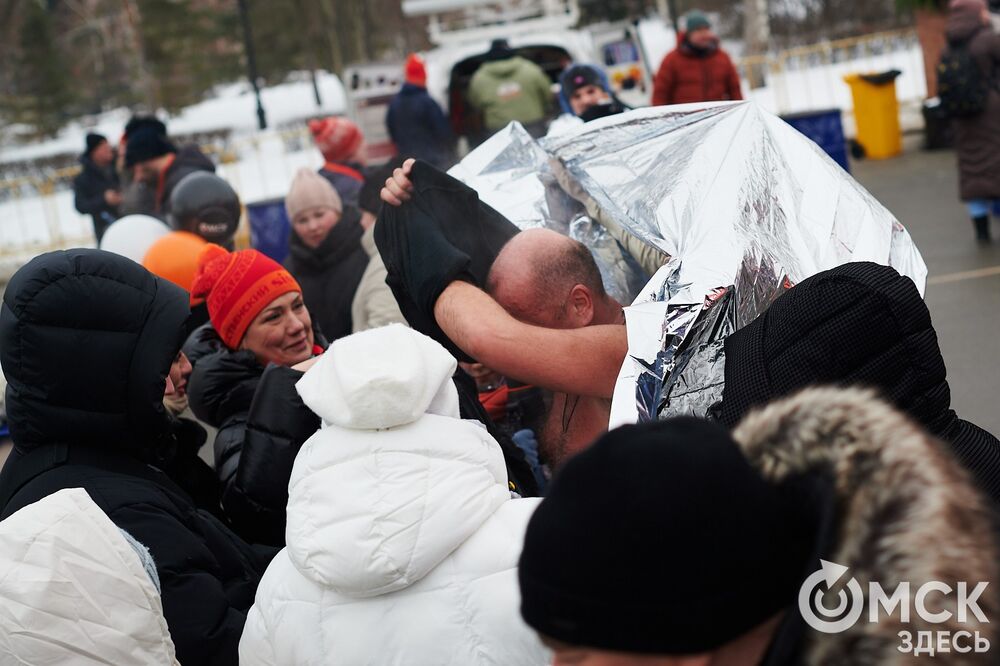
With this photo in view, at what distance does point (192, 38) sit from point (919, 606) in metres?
34.6

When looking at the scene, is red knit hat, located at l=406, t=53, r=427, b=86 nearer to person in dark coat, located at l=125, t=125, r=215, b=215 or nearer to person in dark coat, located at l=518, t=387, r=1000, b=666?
person in dark coat, located at l=125, t=125, r=215, b=215

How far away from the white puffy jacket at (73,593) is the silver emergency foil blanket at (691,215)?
2.97 feet

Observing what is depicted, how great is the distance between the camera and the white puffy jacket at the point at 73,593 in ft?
5.94

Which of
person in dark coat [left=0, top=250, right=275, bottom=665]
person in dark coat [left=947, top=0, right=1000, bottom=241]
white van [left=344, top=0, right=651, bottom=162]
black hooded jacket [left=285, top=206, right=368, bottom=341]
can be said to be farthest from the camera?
white van [left=344, top=0, right=651, bottom=162]

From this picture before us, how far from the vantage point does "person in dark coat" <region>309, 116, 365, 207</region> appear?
6520 millimetres

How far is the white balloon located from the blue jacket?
3.56m

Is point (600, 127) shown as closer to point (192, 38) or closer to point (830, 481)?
point (830, 481)

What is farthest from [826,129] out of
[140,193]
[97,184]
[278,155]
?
[278,155]

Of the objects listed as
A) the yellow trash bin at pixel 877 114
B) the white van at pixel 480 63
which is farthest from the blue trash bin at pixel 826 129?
the yellow trash bin at pixel 877 114

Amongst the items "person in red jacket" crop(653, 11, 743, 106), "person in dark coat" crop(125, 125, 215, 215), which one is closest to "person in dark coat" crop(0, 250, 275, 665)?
"person in dark coat" crop(125, 125, 215, 215)

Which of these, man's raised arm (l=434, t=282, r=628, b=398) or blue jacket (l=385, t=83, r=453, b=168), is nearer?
man's raised arm (l=434, t=282, r=628, b=398)

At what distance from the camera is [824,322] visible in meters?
1.81

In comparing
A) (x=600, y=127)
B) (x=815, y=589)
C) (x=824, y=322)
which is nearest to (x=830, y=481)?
(x=815, y=589)

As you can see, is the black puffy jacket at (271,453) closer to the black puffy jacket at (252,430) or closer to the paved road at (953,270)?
the black puffy jacket at (252,430)
